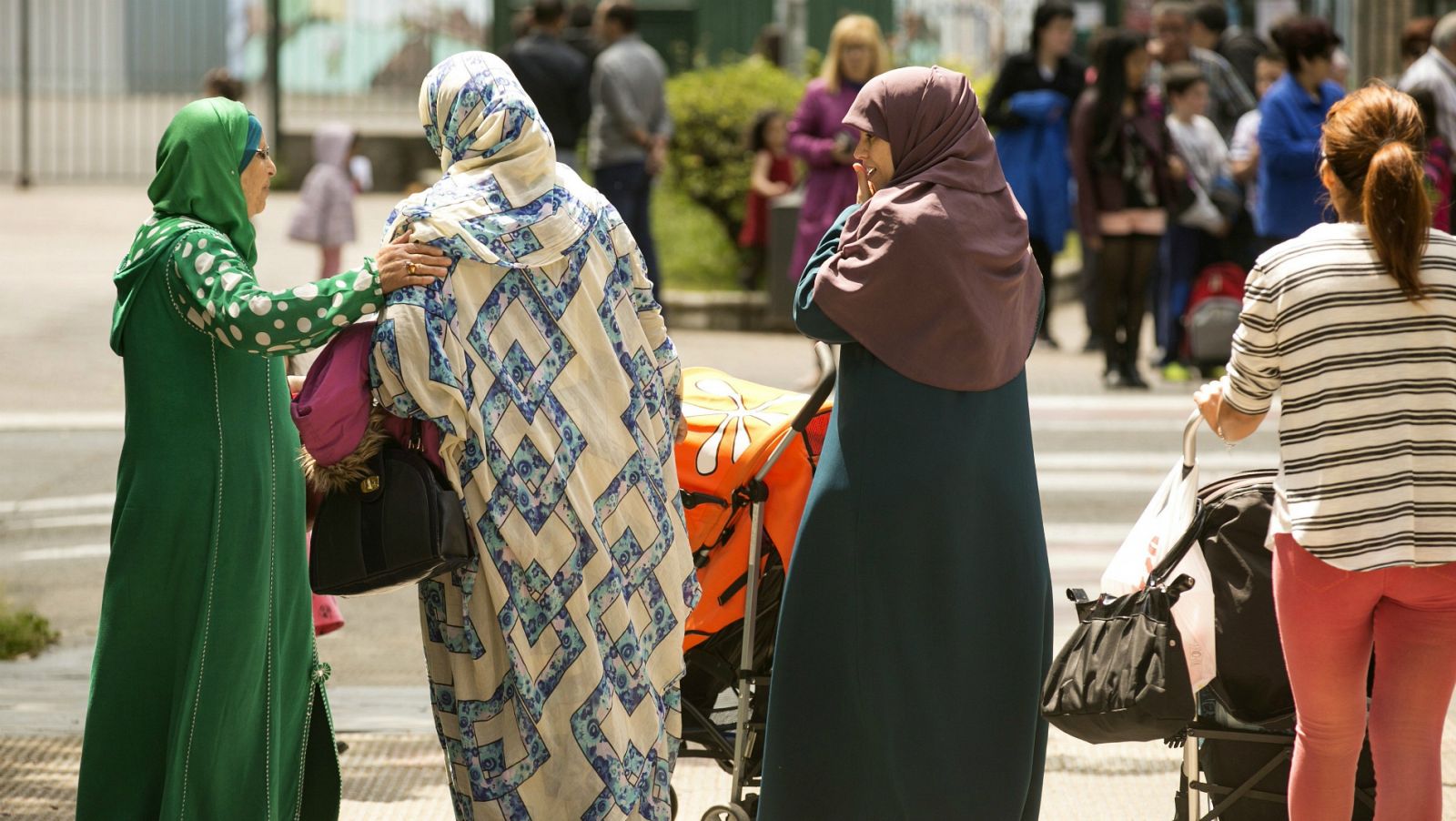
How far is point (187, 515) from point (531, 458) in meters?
0.73

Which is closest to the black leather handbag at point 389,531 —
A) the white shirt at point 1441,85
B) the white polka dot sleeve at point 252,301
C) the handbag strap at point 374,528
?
the handbag strap at point 374,528

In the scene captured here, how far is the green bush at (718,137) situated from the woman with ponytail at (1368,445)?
11.3 m

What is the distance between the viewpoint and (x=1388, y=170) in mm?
3875

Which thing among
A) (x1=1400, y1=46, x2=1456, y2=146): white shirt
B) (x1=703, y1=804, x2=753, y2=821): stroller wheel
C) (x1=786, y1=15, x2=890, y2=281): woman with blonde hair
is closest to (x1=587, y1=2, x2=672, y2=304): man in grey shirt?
(x1=786, y1=15, x2=890, y2=281): woman with blonde hair

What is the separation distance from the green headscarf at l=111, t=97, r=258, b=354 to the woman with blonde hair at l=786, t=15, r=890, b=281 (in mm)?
6736

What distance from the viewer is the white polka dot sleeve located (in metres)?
3.95

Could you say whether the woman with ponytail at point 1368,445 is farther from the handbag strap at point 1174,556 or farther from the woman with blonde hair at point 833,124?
the woman with blonde hair at point 833,124

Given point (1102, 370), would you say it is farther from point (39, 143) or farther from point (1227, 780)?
point (39, 143)

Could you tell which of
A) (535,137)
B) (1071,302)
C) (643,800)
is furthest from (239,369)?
(1071,302)

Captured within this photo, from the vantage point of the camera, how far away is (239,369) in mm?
4133

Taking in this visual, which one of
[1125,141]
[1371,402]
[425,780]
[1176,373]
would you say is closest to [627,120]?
[1125,141]

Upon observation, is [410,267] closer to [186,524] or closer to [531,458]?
[531,458]

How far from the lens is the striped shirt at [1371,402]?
151 inches

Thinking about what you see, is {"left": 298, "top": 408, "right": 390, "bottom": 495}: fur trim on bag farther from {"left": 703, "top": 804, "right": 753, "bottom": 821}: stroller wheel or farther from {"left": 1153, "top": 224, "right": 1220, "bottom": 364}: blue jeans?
{"left": 1153, "top": 224, "right": 1220, "bottom": 364}: blue jeans
